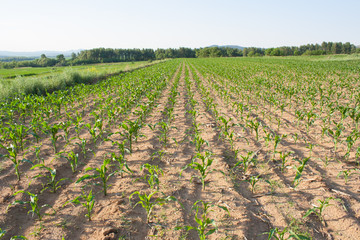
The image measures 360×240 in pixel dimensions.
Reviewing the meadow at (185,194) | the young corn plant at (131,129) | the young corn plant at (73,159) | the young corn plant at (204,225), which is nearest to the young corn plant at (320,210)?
the meadow at (185,194)

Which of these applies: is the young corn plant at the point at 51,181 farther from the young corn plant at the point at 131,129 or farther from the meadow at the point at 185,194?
the young corn plant at the point at 131,129

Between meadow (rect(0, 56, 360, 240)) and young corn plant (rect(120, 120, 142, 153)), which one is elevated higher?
young corn plant (rect(120, 120, 142, 153))

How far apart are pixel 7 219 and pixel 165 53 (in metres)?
114

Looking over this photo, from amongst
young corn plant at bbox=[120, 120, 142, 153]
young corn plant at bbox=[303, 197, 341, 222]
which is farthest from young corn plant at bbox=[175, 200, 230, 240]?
young corn plant at bbox=[120, 120, 142, 153]

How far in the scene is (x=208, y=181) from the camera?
387 cm

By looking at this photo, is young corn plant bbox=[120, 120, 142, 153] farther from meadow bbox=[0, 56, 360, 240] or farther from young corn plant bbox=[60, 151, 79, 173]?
young corn plant bbox=[60, 151, 79, 173]

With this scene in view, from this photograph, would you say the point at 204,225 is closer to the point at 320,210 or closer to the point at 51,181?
the point at 320,210

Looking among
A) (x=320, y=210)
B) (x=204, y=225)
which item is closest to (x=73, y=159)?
(x=204, y=225)

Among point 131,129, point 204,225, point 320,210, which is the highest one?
point 131,129

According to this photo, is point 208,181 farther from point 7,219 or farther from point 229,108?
point 229,108

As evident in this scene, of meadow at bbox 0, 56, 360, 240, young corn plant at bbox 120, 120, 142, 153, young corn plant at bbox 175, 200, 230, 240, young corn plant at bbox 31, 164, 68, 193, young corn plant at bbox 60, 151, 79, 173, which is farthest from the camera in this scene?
young corn plant at bbox 120, 120, 142, 153

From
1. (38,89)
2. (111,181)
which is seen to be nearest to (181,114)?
(111,181)

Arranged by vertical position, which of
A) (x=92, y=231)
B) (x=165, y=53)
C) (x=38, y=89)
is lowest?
(x=92, y=231)

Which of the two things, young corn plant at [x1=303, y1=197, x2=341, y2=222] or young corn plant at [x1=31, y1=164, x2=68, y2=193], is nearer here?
young corn plant at [x1=303, y1=197, x2=341, y2=222]
